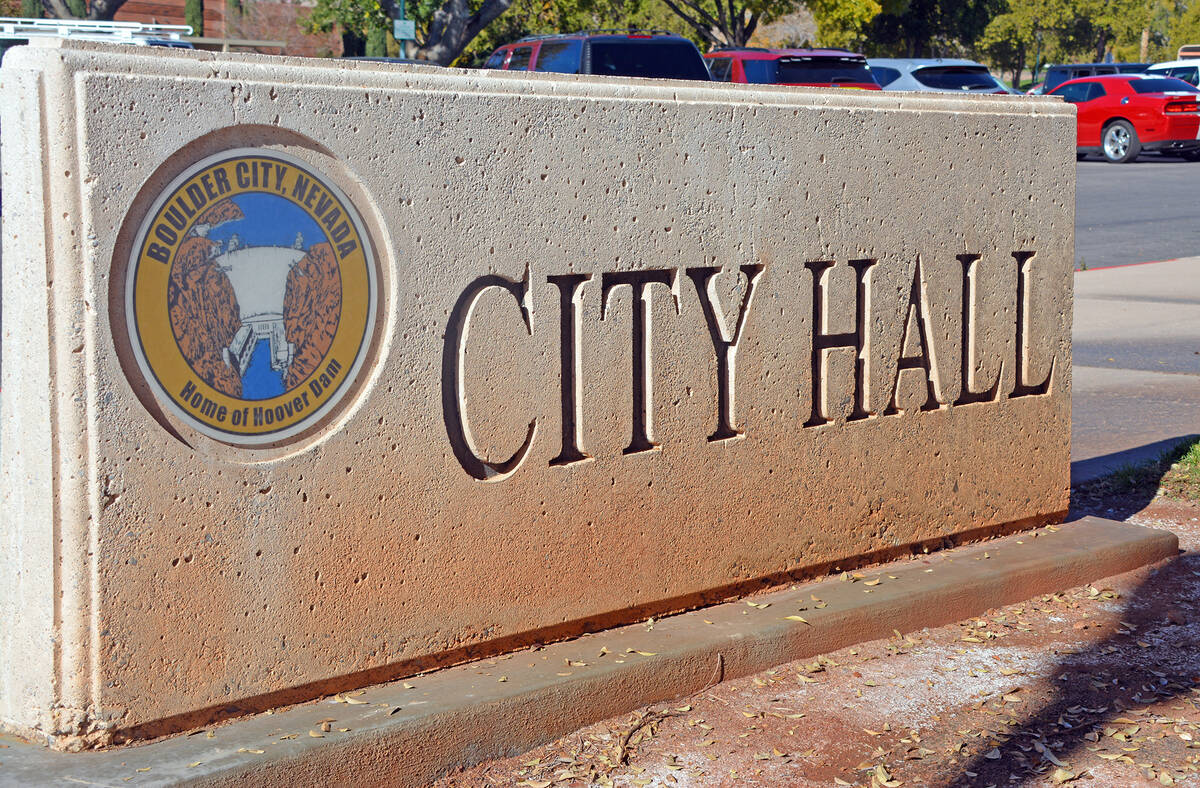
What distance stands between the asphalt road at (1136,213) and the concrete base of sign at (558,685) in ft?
28.4

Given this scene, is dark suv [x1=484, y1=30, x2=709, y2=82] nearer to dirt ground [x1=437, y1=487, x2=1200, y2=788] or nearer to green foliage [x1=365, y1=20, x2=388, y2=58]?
dirt ground [x1=437, y1=487, x2=1200, y2=788]

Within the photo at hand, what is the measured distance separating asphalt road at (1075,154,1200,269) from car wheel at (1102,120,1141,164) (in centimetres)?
24

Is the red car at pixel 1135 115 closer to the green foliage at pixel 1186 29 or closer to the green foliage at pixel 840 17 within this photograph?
the green foliage at pixel 840 17

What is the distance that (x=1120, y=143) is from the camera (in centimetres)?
2527

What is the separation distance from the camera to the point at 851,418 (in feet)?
13.4

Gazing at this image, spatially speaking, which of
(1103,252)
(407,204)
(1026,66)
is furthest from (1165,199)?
(1026,66)

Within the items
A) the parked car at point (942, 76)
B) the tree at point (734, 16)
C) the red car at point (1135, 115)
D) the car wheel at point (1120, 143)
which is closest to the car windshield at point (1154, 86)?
the red car at point (1135, 115)

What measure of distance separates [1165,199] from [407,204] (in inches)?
722

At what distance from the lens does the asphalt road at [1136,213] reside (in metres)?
14.4

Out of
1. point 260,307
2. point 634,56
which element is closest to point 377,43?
point 634,56

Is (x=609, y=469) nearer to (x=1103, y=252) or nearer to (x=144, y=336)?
(x=144, y=336)

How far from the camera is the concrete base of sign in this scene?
108 inches

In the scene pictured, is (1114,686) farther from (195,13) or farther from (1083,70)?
(195,13)

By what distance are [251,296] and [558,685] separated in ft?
3.99
